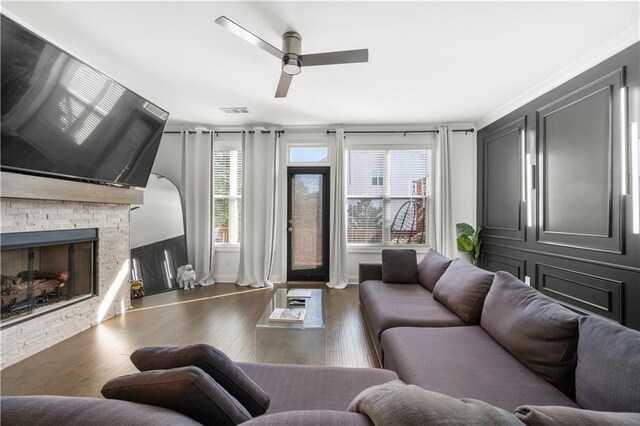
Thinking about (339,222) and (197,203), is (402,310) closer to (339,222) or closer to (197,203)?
(339,222)

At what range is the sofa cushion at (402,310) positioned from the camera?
2023 millimetres

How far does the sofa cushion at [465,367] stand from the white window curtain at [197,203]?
12.0 ft

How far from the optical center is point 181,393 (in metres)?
0.73

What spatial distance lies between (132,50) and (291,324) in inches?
109

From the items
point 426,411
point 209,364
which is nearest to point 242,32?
point 209,364

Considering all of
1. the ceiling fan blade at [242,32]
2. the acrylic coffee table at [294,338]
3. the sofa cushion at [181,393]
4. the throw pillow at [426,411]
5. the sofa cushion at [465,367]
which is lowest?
the acrylic coffee table at [294,338]

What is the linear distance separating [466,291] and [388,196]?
2878 millimetres

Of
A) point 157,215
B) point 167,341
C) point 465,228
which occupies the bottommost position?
point 167,341

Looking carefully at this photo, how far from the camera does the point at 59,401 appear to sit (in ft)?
2.05

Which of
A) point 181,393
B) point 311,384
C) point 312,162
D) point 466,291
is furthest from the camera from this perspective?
point 312,162

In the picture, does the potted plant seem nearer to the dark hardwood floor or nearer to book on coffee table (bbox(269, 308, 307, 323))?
the dark hardwood floor

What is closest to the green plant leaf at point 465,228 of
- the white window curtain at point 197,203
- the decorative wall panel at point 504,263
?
the decorative wall panel at point 504,263

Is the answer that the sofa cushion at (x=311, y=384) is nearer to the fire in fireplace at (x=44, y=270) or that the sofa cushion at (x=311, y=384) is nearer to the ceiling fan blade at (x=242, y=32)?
the ceiling fan blade at (x=242, y=32)

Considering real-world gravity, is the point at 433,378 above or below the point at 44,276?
A: below
